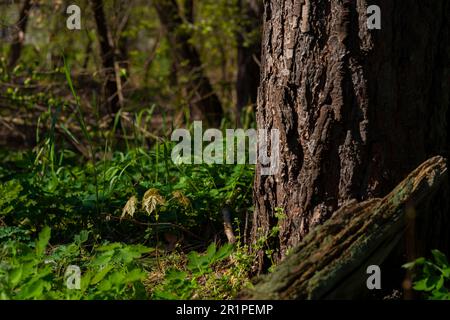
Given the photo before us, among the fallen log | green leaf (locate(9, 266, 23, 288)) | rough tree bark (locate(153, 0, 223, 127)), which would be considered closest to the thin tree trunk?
rough tree bark (locate(153, 0, 223, 127))

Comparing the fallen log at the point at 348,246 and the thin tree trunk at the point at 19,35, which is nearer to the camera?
the fallen log at the point at 348,246

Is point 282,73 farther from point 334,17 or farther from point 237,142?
point 237,142

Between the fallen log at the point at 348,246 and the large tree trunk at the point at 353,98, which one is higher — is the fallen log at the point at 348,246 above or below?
below

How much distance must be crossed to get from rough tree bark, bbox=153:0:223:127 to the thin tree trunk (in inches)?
71.4

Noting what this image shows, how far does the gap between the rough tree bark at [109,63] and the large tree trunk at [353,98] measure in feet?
15.2

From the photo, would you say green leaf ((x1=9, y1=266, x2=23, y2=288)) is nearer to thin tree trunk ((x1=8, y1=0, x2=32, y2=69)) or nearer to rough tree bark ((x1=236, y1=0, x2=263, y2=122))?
thin tree trunk ((x1=8, y1=0, x2=32, y2=69))

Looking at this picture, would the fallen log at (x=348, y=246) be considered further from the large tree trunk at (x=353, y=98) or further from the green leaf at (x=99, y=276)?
the green leaf at (x=99, y=276)

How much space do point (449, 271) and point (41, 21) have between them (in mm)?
6237

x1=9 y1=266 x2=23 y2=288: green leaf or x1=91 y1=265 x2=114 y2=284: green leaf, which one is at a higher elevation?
x1=9 y1=266 x2=23 y2=288: green leaf

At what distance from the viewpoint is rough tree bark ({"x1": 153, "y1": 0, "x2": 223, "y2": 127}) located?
911cm

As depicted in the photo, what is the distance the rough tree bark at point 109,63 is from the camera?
7.89 metres

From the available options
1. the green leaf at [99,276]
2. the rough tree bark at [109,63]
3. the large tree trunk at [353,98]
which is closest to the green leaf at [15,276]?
the green leaf at [99,276]

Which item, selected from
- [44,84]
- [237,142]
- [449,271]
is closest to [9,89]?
[44,84]

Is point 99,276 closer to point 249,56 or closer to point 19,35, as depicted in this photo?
point 19,35
